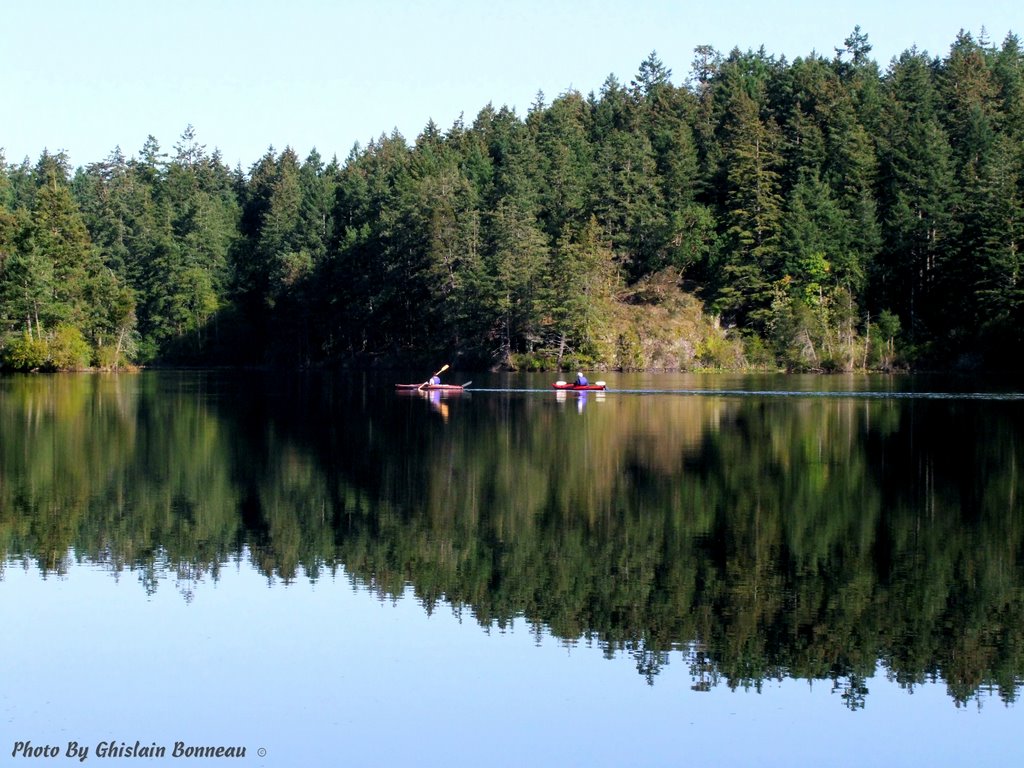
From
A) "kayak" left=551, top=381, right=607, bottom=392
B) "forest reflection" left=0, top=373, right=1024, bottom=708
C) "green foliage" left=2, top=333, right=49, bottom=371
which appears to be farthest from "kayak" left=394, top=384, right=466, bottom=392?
"green foliage" left=2, top=333, right=49, bottom=371

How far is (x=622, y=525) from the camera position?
2297 cm

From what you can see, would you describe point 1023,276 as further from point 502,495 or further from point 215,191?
point 215,191

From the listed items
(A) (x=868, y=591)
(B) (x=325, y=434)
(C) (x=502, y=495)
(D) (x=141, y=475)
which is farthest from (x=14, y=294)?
(A) (x=868, y=591)

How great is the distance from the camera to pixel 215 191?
16200 cm

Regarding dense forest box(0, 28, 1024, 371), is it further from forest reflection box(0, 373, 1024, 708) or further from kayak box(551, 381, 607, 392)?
forest reflection box(0, 373, 1024, 708)

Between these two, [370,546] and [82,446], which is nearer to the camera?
[370,546]

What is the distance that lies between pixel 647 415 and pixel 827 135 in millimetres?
69415

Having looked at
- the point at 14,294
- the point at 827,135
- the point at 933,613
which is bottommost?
the point at 933,613

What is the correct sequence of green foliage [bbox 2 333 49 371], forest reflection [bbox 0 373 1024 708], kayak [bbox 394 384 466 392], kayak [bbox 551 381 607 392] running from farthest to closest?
green foliage [bbox 2 333 49 371] < kayak [bbox 394 384 466 392] < kayak [bbox 551 381 607 392] < forest reflection [bbox 0 373 1024 708]

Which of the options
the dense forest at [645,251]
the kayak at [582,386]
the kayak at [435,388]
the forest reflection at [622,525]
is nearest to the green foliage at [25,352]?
the dense forest at [645,251]

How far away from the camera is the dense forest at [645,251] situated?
95.9 m

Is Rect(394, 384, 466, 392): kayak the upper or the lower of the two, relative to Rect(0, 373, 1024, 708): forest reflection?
upper

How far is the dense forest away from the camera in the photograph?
95.9 m

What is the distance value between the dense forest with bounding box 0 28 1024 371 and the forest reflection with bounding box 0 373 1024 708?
176ft
